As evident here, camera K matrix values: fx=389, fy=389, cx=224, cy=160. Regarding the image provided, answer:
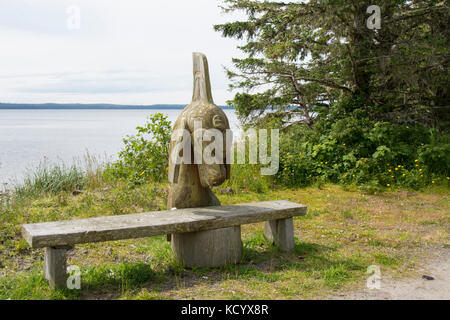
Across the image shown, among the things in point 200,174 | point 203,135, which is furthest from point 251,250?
point 203,135

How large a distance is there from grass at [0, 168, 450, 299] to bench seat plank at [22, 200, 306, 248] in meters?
0.47

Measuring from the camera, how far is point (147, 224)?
367 centimetres

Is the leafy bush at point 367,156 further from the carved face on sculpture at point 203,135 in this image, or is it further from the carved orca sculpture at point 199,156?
the carved face on sculpture at point 203,135

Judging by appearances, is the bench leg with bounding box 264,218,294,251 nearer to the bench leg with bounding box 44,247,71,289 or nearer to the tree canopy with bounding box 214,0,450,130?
the bench leg with bounding box 44,247,71,289

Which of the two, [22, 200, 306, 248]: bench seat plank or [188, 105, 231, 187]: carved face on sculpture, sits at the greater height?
[188, 105, 231, 187]: carved face on sculpture

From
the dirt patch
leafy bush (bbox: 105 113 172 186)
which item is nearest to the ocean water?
leafy bush (bbox: 105 113 172 186)

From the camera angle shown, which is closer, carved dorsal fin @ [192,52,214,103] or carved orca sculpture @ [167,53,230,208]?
carved orca sculpture @ [167,53,230,208]

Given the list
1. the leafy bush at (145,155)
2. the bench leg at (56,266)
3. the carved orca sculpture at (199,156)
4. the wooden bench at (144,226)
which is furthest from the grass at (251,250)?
the carved orca sculpture at (199,156)

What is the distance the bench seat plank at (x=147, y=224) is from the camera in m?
3.34

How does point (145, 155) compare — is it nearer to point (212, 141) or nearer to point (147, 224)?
point (212, 141)

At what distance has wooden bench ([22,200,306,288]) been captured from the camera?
3367 millimetres

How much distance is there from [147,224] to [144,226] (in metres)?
0.05

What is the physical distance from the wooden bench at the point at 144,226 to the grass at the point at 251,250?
0.71ft
